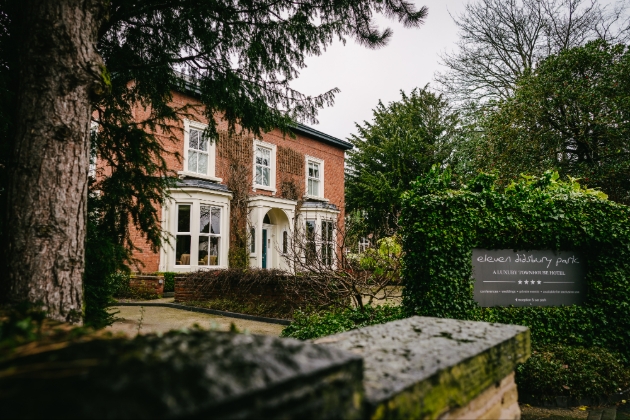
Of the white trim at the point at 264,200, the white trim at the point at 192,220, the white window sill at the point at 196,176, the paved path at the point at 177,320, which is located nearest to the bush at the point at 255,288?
the paved path at the point at 177,320

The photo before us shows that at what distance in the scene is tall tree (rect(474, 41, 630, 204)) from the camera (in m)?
12.4

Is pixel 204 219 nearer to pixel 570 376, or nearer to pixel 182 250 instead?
pixel 182 250

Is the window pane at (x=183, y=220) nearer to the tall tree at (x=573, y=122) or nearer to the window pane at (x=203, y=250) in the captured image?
the window pane at (x=203, y=250)

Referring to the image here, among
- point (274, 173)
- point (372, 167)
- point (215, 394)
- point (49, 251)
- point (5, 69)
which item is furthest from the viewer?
point (372, 167)

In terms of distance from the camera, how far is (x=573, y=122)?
1331 cm

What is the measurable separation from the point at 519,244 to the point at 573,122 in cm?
918

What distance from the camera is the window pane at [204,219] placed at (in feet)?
52.1

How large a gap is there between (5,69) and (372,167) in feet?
77.0

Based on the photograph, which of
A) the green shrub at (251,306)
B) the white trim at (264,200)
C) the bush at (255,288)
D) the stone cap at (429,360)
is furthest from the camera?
the white trim at (264,200)

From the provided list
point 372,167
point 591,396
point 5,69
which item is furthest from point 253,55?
point 372,167

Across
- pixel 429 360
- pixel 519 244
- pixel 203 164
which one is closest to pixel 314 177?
pixel 203 164

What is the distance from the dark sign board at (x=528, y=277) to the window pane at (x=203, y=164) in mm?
12936

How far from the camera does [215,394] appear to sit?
2.99ft

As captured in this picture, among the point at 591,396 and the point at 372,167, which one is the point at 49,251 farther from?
the point at 372,167
